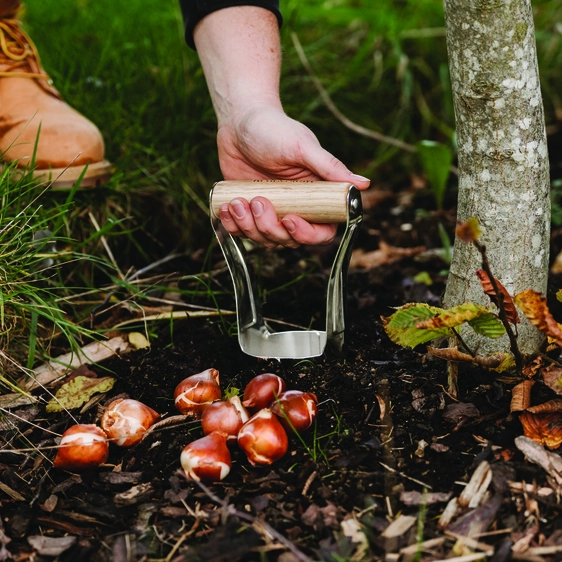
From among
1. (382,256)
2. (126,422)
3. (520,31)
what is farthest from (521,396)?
(382,256)

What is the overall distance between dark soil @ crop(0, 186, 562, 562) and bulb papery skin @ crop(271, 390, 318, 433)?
0.04 metres

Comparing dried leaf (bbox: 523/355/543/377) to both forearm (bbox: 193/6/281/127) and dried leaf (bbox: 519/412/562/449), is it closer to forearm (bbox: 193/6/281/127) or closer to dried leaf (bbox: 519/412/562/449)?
dried leaf (bbox: 519/412/562/449)

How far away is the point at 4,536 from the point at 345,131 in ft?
8.19

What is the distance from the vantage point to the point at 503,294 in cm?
130

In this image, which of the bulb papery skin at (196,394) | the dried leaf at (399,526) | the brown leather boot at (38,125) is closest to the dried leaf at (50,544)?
the bulb papery skin at (196,394)

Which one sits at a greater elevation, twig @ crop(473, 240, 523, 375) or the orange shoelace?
the orange shoelace

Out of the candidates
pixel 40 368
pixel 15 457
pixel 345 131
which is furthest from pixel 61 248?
pixel 345 131

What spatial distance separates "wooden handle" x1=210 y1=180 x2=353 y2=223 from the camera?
1.47 meters

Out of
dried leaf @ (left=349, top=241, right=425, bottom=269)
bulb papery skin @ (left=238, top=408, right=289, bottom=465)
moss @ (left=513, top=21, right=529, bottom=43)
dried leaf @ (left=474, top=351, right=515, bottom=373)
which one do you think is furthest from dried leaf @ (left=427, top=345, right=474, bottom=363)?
dried leaf @ (left=349, top=241, right=425, bottom=269)

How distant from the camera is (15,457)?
150 cm

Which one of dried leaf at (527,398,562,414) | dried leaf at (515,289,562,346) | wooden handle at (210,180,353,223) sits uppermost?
wooden handle at (210,180,353,223)

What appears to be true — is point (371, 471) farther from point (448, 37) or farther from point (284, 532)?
point (448, 37)

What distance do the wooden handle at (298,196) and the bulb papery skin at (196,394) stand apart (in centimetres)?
43

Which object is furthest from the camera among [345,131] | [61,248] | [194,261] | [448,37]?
[345,131]
